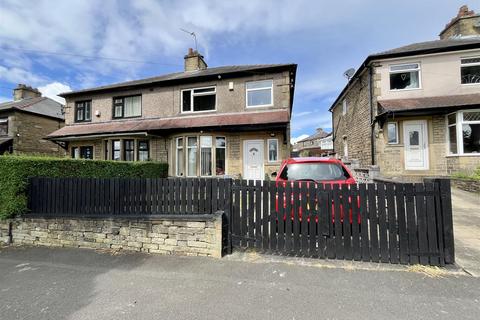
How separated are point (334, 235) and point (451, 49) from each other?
13.4 m

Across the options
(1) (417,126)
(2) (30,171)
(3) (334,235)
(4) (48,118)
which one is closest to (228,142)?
(2) (30,171)

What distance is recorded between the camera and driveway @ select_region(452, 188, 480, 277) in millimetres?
3746

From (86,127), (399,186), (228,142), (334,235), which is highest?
(86,127)

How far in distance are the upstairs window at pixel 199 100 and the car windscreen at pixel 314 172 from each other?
8.66 m

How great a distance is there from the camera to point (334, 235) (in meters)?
4.02


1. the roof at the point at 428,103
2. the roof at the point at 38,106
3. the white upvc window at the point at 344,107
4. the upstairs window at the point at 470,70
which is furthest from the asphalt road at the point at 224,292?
the roof at the point at 38,106

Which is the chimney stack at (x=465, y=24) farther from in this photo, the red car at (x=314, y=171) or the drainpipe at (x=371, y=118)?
the red car at (x=314, y=171)

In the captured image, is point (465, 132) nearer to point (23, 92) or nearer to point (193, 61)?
point (193, 61)

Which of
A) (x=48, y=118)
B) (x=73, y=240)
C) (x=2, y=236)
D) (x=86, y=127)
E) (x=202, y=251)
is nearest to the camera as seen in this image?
(x=202, y=251)

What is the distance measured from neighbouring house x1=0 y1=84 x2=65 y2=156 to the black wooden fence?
58.1ft

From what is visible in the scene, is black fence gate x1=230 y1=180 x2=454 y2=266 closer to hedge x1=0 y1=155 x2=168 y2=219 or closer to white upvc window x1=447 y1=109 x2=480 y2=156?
hedge x1=0 y1=155 x2=168 y2=219

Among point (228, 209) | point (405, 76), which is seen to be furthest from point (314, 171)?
point (405, 76)

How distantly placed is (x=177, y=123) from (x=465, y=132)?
13.9 meters

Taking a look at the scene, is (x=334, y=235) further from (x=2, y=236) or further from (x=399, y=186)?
(x=2, y=236)
